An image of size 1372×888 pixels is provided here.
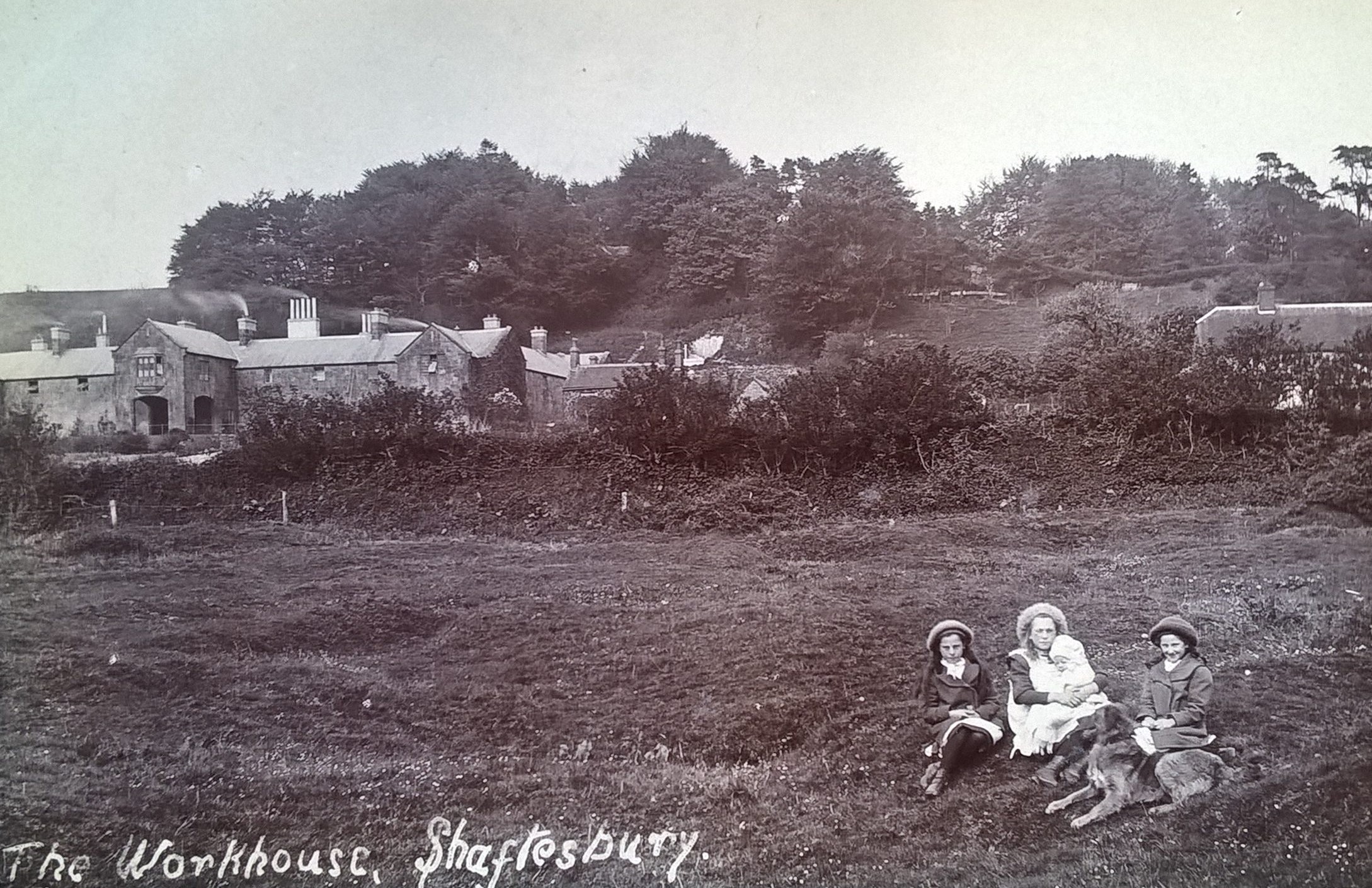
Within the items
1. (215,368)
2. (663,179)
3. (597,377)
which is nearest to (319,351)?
(215,368)

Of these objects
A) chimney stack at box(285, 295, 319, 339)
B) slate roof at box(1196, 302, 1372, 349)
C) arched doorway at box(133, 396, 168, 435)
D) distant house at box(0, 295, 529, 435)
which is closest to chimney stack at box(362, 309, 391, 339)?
distant house at box(0, 295, 529, 435)

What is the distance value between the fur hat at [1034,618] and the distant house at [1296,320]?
5.83 ft

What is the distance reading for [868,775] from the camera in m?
3.76

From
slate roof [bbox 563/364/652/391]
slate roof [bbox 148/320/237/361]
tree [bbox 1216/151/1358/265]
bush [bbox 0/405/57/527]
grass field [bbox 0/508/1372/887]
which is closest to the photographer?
grass field [bbox 0/508/1372/887]

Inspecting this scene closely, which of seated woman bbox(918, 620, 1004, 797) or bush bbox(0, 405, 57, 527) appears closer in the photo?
seated woman bbox(918, 620, 1004, 797)

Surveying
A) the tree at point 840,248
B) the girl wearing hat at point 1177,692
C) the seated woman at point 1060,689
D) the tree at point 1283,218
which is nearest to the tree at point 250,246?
the tree at point 840,248

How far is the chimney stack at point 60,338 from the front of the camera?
4160 mm

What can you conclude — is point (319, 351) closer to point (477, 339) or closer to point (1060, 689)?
point (477, 339)

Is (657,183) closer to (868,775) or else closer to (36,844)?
(868,775)

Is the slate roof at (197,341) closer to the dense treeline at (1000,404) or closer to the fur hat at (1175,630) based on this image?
the dense treeline at (1000,404)

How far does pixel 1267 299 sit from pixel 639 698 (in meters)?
4.12

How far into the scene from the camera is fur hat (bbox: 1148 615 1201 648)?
3961 millimetres

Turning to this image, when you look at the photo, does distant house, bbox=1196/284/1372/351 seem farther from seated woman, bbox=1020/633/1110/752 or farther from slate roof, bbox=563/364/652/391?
slate roof, bbox=563/364/652/391

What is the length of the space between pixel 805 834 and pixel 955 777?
778 mm
